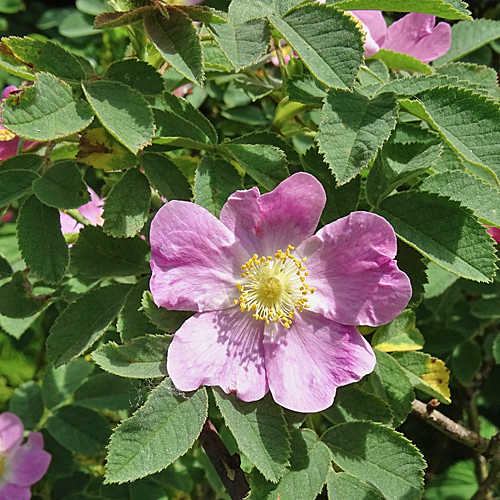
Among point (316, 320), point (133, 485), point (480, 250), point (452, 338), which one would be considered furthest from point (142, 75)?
point (452, 338)

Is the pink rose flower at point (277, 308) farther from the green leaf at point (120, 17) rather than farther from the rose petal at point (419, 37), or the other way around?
the rose petal at point (419, 37)

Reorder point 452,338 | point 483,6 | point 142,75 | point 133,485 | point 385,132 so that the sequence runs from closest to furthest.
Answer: point 385,132, point 142,75, point 133,485, point 452,338, point 483,6

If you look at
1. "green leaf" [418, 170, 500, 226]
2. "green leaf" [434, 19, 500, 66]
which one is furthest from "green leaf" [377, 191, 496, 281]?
"green leaf" [434, 19, 500, 66]

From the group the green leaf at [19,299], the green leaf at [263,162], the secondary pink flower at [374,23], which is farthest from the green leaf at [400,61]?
the green leaf at [19,299]

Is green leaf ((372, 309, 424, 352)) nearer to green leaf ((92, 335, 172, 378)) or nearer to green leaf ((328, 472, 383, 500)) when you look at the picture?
green leaf ((328, 472, 383, 500))

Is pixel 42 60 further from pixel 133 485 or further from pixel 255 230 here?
pixel 133 485
